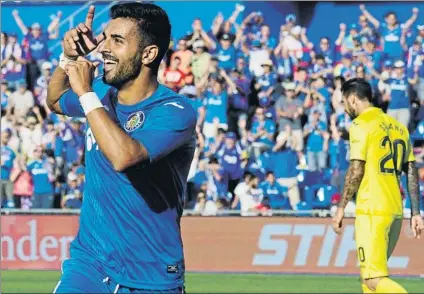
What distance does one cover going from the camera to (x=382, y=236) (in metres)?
9.34

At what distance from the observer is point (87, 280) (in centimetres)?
528


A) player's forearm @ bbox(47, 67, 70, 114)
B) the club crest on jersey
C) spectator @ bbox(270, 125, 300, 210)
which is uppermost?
player's forearm @ bbox(47, 67, 70, 114)

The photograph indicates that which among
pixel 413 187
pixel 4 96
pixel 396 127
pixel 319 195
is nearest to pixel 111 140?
pixel 396 127

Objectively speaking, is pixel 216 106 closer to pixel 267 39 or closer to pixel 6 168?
pixel 267 39

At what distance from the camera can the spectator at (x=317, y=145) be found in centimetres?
1784

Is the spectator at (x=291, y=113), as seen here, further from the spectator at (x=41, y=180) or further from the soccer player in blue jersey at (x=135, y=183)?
the soccer player in blue jersey at (x=135, y=183)

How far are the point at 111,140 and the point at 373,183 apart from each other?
194 inches

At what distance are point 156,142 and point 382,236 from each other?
4.57 m

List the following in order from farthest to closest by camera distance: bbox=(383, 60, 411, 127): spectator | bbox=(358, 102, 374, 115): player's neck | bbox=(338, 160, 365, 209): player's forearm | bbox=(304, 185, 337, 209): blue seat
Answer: bbox=(383, 60, 411, 127): spectator, bbox=(304, 185, 337, 209): blue seat, bbox=(358, 102, 374, 115): player's neck, bbox=(338, 160, 365, 209): player's forearm

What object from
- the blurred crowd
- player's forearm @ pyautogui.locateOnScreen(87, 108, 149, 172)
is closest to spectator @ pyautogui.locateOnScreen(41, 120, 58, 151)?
the blurred crowd

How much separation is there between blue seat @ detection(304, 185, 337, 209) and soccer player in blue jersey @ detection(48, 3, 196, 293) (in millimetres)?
11731

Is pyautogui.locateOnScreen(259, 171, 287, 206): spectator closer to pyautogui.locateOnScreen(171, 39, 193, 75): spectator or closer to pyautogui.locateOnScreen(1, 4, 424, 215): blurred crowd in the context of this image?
pyautogui.locateOnScreen(1, 4, 424, 215): blurred crowd

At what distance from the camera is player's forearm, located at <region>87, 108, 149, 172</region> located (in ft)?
16.1

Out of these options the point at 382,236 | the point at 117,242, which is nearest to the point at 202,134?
the point at 382,236
